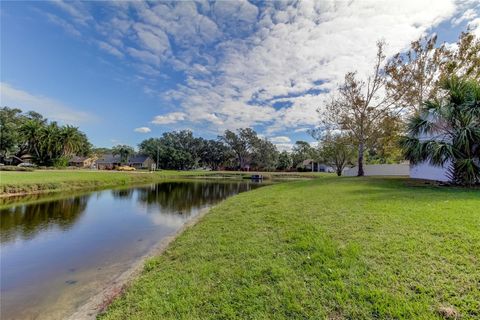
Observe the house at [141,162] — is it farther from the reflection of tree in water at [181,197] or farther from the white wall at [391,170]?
the white wall at [391,170]

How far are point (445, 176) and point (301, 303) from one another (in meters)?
14.2

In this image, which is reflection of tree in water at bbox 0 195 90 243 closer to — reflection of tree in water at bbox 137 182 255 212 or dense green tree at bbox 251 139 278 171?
reflection of tree in water at bbox 137 182 255 212

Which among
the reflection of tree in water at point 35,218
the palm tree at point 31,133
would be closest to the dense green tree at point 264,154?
the palm tree at point 31,133

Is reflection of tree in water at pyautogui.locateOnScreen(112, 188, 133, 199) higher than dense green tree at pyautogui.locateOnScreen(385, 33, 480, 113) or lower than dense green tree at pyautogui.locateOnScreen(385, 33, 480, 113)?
lower

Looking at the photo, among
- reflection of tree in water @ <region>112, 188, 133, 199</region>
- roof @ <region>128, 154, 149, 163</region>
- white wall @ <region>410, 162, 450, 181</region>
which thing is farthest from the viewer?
roof @ <region>128, 154, 149, 163</region>

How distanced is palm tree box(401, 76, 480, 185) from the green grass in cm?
605

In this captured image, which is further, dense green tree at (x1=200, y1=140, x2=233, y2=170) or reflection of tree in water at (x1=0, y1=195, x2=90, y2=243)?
dense green tree at (x1=200, y1=140, x2=233, y2=170)

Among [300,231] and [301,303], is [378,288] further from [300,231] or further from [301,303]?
[300,231]

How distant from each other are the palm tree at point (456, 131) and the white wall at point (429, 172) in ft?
4.99

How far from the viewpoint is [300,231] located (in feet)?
18.3

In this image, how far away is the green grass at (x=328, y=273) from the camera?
2922 millimetres

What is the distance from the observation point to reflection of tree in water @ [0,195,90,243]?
920 cm

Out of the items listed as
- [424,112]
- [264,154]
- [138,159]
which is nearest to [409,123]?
[424,112]

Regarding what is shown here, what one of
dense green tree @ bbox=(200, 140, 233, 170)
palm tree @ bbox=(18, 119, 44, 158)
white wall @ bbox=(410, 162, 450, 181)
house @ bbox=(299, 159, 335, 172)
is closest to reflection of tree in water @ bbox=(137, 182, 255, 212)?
white wall @ bbox=(410, 162, 450, 181)
